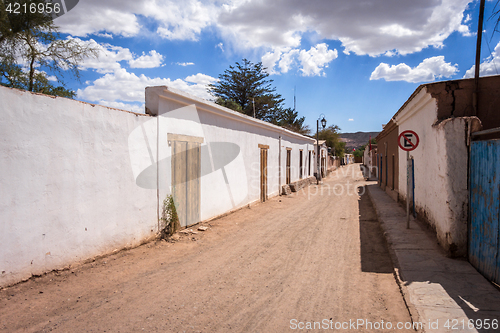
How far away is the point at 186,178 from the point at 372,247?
437 centimetres

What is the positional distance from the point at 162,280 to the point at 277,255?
2174 millimetres

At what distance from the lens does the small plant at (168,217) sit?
6.27 m

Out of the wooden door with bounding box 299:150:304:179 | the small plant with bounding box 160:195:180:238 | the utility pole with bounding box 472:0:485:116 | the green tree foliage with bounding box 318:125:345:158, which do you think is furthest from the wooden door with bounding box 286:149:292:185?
the green tree foliage with bounding box 318:125:345:158

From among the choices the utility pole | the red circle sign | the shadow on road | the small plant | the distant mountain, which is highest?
the distant mountain

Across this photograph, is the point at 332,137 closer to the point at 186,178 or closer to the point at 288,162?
the point at 288,162

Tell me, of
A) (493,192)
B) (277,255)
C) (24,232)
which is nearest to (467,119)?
(493,192)

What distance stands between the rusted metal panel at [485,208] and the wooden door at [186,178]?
5.43 meters

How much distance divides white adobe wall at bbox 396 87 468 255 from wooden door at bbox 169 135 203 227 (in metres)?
5.13

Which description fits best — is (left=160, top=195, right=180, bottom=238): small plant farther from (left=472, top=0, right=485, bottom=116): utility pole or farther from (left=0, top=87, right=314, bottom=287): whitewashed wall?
(left=472, top=0, right=485, bottom=116): utility pole

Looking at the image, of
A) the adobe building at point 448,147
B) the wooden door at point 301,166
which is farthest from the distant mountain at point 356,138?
the adobe building at point 448,147

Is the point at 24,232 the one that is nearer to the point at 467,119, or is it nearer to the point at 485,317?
the point at 485,317

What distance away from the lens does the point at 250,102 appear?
1246 inches

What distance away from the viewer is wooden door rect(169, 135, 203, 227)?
21.8 feet

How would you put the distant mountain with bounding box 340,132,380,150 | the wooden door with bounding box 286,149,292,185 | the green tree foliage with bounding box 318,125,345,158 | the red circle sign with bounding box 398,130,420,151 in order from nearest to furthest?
the red circle sign with bounding box 398,130,420,151, the wooden door with bounding box 286,149,292,185, the green tree foliage with bounding box 318,125,345,158, the distant mountain with bounding box 340,132,380,150
